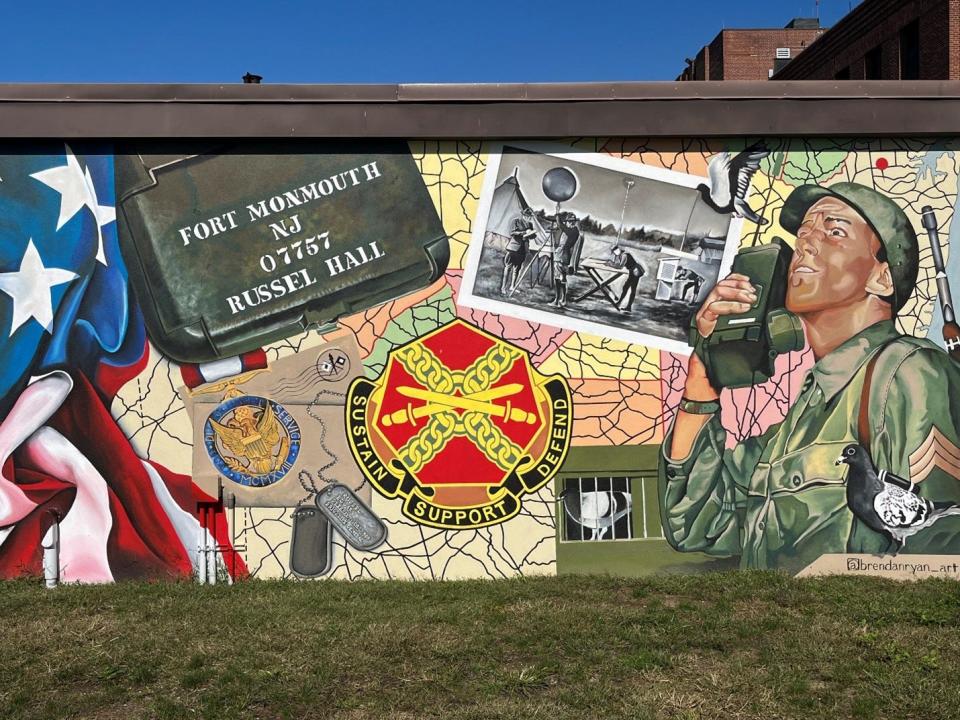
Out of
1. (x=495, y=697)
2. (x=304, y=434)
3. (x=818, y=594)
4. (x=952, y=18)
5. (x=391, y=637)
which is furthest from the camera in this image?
(x=952, y=18)

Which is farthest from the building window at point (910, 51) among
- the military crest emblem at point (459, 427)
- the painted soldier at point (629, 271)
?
the military crest emblem at point (459, 427)

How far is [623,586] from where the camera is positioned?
21.8 ft

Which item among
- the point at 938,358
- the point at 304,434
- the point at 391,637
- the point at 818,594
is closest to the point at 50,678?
the point at 391,637

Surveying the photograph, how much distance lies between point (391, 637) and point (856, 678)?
2.75 metres

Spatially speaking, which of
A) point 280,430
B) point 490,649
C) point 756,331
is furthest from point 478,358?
point 490,649

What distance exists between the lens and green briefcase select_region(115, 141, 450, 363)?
6.77 metres

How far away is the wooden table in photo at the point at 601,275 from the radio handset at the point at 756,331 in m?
0.67

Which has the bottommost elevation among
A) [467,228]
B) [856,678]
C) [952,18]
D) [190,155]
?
[856,678]

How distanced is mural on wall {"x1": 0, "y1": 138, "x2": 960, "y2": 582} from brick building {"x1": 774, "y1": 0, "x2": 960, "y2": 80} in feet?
87.2

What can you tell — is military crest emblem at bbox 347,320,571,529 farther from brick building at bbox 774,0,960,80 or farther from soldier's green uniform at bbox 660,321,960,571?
brick building at bbox 774,0,960,80

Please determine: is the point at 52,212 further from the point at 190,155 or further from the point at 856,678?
the point at 856,678

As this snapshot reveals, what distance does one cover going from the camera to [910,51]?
33375mm

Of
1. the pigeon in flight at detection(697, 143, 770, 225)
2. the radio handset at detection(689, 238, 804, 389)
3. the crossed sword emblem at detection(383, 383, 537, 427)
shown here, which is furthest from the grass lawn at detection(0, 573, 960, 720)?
the pigeon in flight at detection(697, 143, 770, 225)

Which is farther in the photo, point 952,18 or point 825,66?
point 825,66
